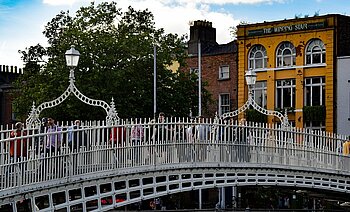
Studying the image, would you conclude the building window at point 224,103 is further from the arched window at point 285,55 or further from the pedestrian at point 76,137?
the pedestrian at point 76,137

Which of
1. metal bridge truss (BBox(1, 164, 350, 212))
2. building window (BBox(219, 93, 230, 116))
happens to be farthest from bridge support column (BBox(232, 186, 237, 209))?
metal bridge truss (BBox(1, 164, 350, 212))

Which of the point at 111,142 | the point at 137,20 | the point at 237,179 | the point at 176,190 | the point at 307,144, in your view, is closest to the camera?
the point at 111,142

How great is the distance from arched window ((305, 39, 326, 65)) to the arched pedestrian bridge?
21585 mm

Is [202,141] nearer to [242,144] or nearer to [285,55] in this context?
[242,144]

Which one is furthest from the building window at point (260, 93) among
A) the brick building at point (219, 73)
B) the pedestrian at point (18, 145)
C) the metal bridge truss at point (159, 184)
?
the pedestrian at point (18, 145)

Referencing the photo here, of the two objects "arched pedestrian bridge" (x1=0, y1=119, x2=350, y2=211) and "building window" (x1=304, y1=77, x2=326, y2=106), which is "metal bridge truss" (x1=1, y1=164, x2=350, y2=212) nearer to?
"arched pedestrian bridge" (x1=0, y1=119, x2=350, y2=211)

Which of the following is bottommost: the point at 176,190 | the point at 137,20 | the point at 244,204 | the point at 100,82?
the point at 244,204

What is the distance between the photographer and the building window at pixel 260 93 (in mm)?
55531

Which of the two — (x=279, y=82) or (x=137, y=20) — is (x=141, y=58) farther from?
(x=279, y=82)

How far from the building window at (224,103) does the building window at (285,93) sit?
4002mm

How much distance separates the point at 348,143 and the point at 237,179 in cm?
547

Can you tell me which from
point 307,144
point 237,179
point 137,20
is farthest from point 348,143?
point 137,20

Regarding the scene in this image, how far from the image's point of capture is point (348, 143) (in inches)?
1233

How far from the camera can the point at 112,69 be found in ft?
153
